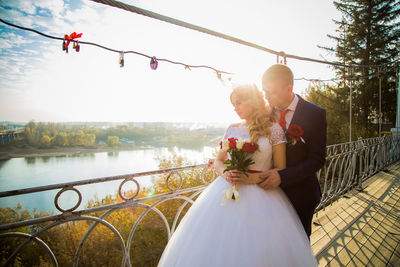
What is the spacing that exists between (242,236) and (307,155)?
0.85 meters

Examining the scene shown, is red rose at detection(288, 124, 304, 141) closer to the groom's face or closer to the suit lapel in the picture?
the suit lapel

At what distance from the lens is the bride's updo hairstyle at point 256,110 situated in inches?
61.2

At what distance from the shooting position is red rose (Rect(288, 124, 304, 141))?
1.50 meters

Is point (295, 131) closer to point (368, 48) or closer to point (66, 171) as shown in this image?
point (66, 171)

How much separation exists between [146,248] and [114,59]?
554 cm

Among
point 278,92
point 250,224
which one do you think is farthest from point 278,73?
point 250,224

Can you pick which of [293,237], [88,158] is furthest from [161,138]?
[293,237]

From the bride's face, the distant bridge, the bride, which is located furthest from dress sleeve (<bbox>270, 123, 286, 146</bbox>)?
the distant bridge

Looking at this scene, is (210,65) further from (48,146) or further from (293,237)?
(48,146)

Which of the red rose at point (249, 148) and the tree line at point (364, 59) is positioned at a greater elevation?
the tree line at point (364, 59)

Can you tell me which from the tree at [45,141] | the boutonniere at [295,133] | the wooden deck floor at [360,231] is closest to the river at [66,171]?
the tree at [45,141]

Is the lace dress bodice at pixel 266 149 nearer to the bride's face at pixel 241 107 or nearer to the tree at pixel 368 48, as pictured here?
the bride's face at pixel 241 107

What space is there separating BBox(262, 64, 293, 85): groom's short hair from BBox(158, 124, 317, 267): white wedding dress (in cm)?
49

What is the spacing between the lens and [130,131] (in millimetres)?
10664
